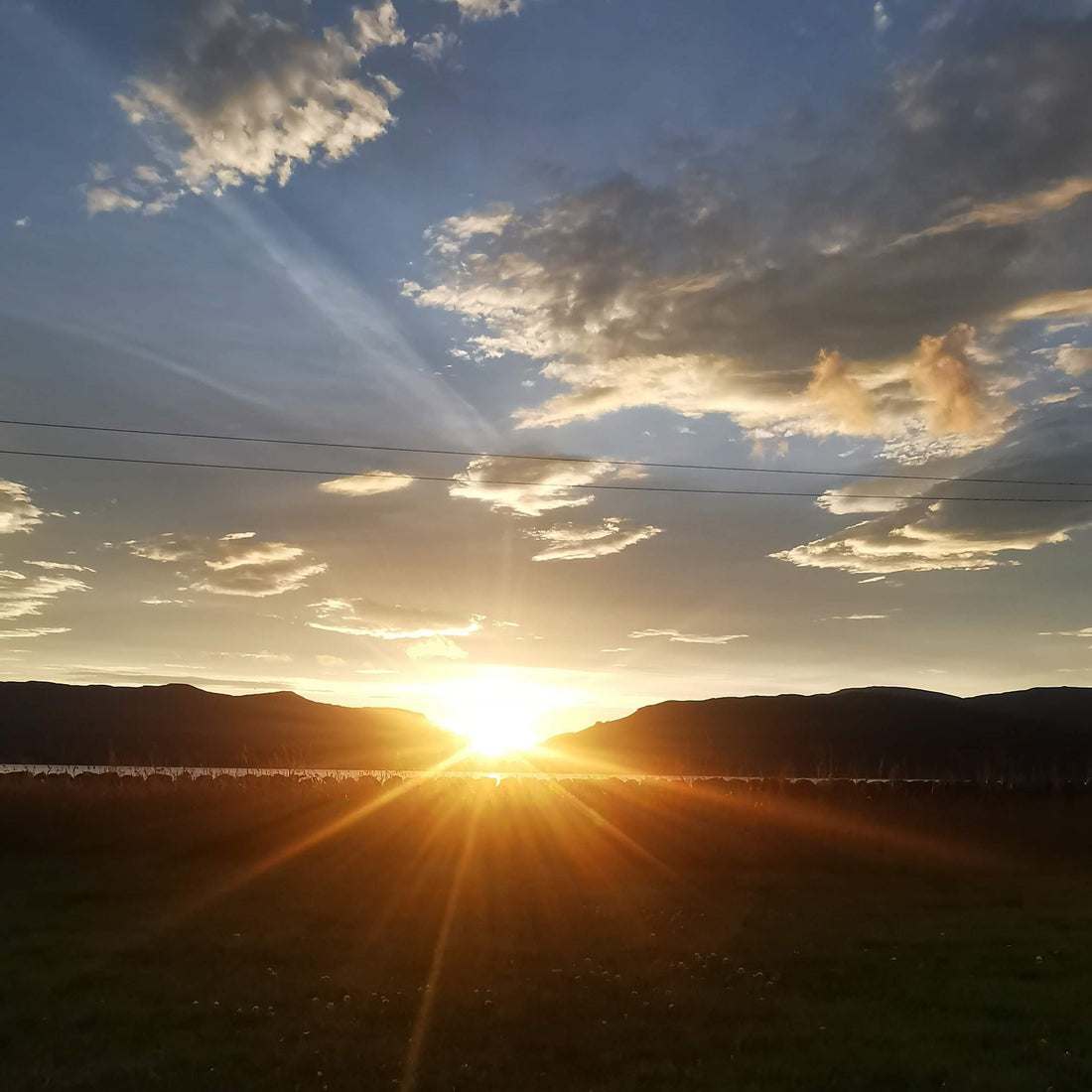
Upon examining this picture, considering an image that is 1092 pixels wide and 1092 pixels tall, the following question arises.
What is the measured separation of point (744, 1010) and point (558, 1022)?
3296 millimetres

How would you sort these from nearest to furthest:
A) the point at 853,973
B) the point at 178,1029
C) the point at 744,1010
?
the point at 178,1029, the point at 744,1010, the point at 853,973

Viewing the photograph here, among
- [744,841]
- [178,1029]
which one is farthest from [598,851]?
[178,1029]

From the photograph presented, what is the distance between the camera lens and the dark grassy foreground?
46.3ft

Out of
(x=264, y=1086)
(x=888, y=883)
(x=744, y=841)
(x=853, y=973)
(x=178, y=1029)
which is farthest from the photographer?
(x=744, y=841)

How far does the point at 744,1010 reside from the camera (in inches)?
656

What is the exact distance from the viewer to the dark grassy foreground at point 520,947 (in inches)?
555

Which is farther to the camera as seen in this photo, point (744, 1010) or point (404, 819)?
point (404, 819)

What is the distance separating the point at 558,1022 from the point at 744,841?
2115 centimetres

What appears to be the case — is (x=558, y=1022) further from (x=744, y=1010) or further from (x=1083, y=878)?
(x=1083, y=878)

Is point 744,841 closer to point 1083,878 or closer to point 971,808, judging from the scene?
point 1083,878

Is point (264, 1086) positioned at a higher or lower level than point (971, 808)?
lower

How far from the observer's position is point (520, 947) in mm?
21594

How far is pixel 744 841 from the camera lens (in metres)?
35.8

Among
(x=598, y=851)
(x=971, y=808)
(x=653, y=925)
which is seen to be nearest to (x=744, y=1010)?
(x=653, y=925)
